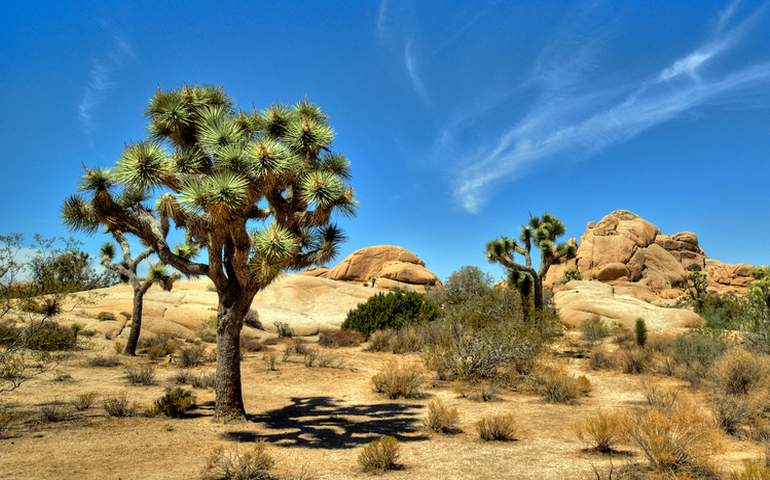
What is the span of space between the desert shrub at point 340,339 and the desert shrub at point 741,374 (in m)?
15.2

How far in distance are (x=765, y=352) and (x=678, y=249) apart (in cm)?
5488

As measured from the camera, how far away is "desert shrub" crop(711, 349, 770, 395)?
10.4 meters

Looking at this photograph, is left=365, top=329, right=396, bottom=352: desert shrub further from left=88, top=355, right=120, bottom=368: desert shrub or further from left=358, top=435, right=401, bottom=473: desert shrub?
left=358, top=435, right=401, bottom=473: desert shrub

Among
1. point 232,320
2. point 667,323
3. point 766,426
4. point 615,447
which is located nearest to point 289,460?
point 232,320

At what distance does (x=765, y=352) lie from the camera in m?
13.6

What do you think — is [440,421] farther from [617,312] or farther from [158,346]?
[617,312]

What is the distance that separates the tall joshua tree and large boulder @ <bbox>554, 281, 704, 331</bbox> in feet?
74.9

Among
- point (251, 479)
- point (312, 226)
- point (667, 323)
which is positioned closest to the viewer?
point (251, 479)

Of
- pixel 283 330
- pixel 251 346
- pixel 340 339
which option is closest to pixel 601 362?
pixel 340 339

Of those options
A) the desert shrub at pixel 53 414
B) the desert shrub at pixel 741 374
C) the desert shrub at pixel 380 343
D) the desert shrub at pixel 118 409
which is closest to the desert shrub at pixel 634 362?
the desert shrub at pixel 741 374

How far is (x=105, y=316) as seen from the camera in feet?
76.7

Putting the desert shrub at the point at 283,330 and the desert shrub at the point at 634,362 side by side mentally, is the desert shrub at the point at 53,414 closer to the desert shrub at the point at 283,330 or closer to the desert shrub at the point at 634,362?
the desert shrub at the point at 634,362

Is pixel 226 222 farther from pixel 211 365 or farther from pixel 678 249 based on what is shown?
pixel 678 249

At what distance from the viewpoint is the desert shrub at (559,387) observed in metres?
11.2
